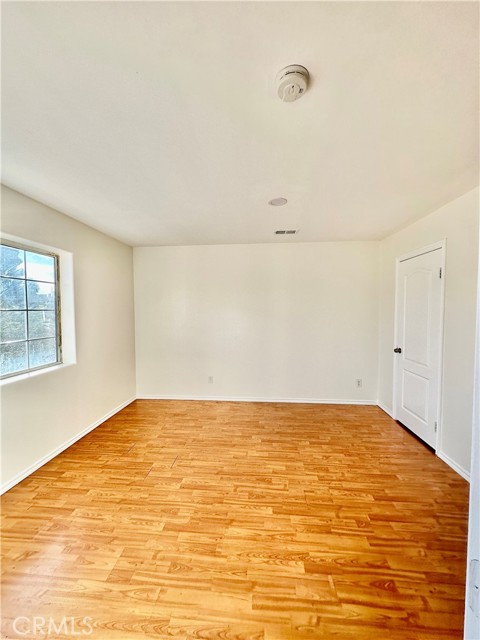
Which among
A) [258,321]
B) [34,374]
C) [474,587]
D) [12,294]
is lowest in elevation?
[474,587]

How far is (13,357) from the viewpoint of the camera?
2.27 meters

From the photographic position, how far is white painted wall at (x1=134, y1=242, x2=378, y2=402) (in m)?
3.93

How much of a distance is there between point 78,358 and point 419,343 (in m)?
3.92

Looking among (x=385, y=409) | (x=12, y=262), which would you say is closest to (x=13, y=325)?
(x=12, y=262)

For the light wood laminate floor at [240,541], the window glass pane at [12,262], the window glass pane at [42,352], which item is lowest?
the light wood laminate floor at [240,541]

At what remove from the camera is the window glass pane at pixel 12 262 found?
2.20 meters

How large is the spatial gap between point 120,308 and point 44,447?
197cm

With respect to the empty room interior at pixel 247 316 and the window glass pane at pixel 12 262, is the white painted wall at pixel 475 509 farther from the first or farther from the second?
the window glass pane at pixel 12 262

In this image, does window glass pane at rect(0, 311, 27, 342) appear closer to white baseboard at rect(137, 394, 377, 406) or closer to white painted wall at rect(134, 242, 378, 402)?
white painted wall at rect(134, 242, 378, 402)

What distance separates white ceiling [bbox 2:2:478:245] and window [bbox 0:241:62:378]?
24.8 inches

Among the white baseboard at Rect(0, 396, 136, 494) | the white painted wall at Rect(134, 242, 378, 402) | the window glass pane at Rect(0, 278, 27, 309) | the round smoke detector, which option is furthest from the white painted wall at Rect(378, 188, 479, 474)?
the window glass pane at Rect(0, 278, 27, 309)

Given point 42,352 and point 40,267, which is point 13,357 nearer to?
point 42,352

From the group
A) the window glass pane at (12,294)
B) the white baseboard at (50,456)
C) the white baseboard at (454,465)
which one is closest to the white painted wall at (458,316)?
the white baseboard at (454,465)

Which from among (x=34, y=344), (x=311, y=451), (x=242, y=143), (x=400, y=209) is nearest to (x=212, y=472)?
(x=311, y=451)
